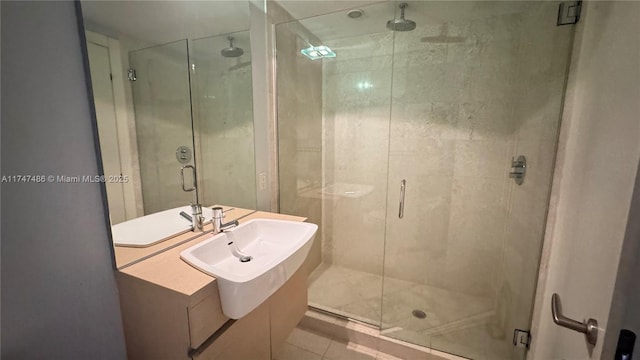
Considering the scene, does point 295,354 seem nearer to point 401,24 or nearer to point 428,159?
point 428,159

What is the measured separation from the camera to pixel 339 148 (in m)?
2.40

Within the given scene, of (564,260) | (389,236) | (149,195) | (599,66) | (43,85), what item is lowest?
(389,236)

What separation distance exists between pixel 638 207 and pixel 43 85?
1339 mm

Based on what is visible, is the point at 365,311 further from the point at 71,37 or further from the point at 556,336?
the point at 71,37

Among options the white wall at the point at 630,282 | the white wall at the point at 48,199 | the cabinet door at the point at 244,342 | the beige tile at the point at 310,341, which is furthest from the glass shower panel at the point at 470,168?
the white wall at the point at 48,199

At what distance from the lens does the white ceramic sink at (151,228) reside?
97 cm

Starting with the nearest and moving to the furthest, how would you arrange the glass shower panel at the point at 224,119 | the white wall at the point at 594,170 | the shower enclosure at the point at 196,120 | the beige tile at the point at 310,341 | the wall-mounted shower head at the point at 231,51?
1. the white wall at the point at 594,170
2. the shower enclosure at the point at 196,120
3. the glass shower panel at the point at 224,119
4. the wall-mounted shower head at the point at 231,51
5. the beige tile at the point at 310,341

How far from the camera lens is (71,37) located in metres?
0.70

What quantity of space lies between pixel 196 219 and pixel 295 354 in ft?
3.60

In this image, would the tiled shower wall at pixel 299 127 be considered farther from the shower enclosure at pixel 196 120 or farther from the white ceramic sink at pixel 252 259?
the white ceramic sink at pixel 252 259

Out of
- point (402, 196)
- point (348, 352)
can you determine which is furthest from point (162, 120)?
point (402, 196)

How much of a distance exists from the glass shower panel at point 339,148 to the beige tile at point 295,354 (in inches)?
14.0

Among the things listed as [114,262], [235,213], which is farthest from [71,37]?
[235,213]

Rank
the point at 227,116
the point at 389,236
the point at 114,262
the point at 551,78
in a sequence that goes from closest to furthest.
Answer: the point at 114,262 < the point at 551,78 < the point at 227,116 < the point at 389,236
